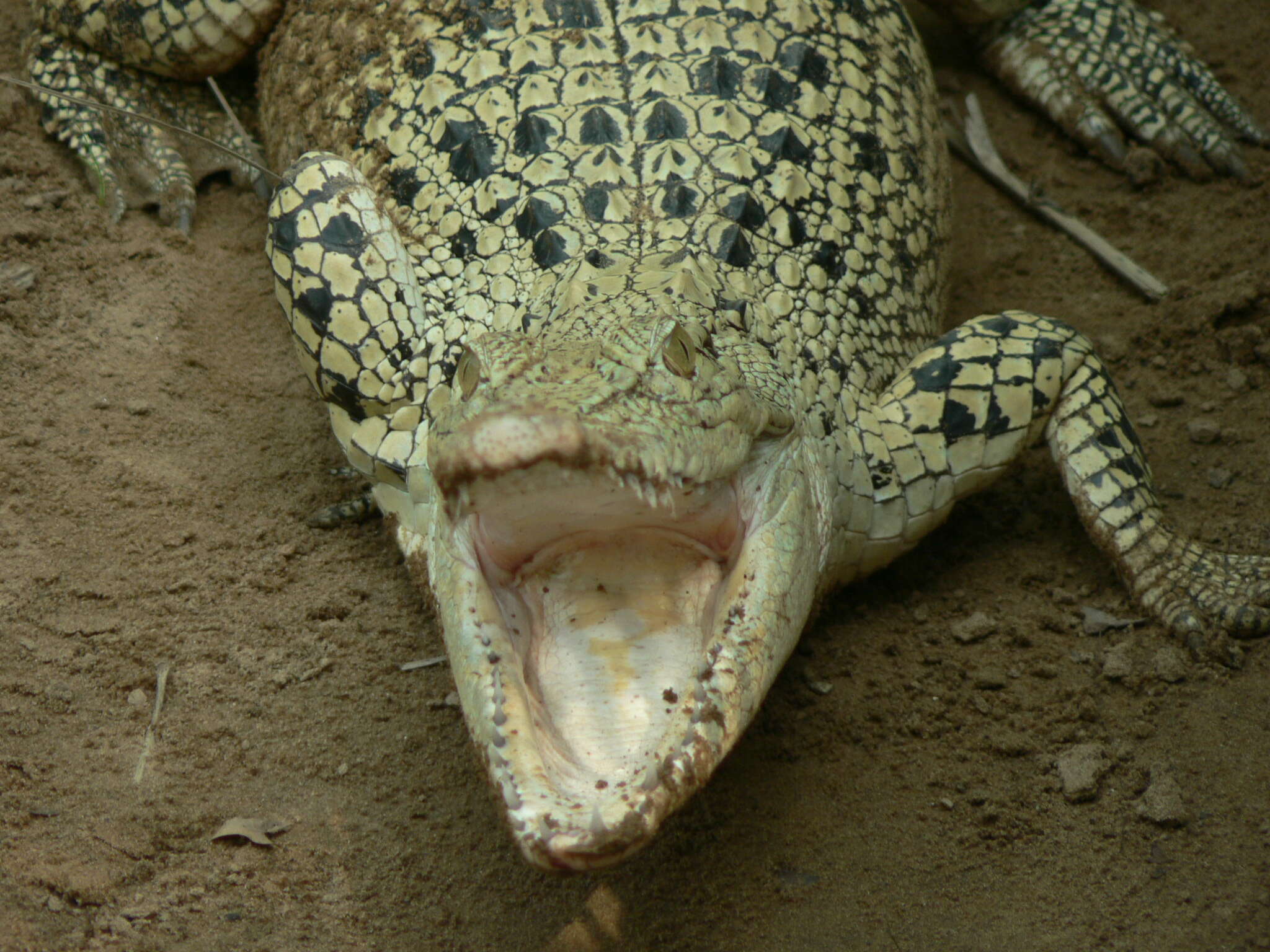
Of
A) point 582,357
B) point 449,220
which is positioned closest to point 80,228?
point 449,220

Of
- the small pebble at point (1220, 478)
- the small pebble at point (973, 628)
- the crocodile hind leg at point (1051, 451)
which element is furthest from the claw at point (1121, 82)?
the small pebble at point (973, 628)

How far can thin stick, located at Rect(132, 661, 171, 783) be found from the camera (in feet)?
9.20

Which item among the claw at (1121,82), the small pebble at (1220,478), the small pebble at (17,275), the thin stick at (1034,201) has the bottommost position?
the small pebble at (17,275)

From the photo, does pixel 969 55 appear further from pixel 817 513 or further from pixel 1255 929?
pixel 1255 929

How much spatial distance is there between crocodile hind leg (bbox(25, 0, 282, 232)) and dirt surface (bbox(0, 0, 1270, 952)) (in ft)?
0.95

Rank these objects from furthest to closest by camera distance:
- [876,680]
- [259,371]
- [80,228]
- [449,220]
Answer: [80,228] < [259,371] < [449,220] < [876,680]

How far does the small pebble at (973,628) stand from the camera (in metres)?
3.26

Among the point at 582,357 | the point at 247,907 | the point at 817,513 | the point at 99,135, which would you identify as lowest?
the point at 247,907

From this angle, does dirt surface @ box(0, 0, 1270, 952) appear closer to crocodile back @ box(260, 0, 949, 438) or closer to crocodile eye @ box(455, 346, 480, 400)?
crocodile back @ box(260, 0, 949, 438)

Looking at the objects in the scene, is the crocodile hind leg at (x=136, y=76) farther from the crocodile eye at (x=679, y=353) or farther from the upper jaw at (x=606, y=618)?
the crocodile eye at (x=679, y=353)

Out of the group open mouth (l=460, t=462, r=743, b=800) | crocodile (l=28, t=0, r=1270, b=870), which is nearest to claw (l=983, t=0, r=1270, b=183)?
crocodile (l=28, t=0, r=1270, b=870)

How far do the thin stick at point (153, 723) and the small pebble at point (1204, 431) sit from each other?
3.06 metres

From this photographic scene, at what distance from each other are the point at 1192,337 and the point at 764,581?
7.80ft

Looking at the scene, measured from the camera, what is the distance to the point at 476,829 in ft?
9.11
